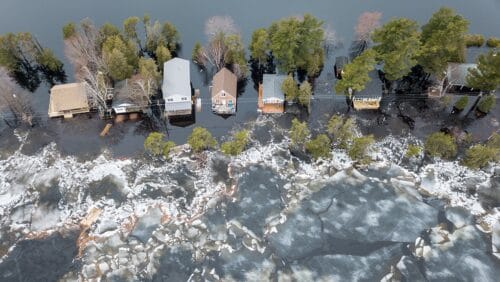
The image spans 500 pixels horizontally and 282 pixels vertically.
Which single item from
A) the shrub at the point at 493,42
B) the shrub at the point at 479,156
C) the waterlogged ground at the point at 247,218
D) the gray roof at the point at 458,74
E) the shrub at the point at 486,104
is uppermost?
the shrub at the point at 493,42

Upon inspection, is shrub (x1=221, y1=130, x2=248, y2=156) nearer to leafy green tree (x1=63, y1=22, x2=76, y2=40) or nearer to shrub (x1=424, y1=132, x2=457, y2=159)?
shrub (x1=424, y1=132, x2=457, y2=159)

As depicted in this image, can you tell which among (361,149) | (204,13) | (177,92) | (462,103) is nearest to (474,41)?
(462,103)

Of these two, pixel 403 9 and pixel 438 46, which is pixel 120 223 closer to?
pixel 438 46

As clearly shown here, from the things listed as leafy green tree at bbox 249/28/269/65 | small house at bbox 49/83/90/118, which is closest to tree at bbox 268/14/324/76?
leafy green tree at bbox 249/28/269/65

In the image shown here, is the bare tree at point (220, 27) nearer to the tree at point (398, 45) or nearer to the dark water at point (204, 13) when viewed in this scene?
the dark water at point (204, 13)

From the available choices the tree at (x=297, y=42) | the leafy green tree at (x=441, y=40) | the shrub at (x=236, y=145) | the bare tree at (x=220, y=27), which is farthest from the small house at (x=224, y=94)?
the leafy green tree at (x=441, y=40)

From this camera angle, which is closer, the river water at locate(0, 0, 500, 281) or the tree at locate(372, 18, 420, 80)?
the river water at locate(0, 0, 500, 281)

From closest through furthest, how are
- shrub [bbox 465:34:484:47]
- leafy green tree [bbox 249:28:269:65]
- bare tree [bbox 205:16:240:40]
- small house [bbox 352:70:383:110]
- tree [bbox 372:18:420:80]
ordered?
tree [bbox 372:18:420:80] → small house [bbox 352:70:383:110] → leafy green tree [bbox 249:28:269:65] → bare tree [bbox 205:16:240:40] → shrub [bbox 465:34:484:47]
